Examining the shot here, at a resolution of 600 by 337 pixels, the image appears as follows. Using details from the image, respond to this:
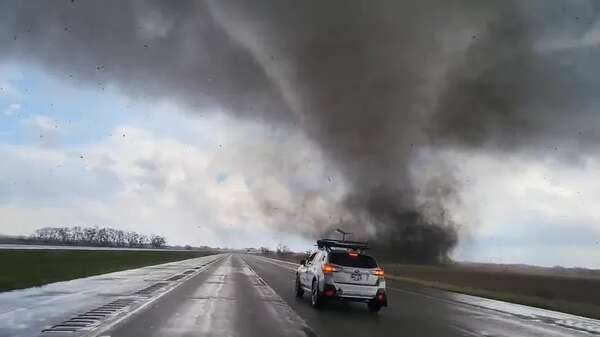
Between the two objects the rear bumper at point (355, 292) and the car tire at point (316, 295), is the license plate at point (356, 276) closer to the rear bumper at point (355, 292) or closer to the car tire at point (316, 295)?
the rear bumper at point (355, 292)

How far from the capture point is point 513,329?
46.0 ft

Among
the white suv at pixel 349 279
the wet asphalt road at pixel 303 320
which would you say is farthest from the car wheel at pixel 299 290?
the white suv at pixel 349 279

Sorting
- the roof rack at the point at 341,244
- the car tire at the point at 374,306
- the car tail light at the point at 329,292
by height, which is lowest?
the car tire at the point at 374,306

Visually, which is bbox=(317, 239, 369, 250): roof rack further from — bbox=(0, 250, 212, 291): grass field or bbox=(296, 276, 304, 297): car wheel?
bbox=(0, 250, 212, 291): grass field

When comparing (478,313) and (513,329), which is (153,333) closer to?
(513,329)

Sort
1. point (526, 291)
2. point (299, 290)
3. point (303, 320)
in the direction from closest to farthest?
point (303, 320) < point (299, 290) < point (526, 291)

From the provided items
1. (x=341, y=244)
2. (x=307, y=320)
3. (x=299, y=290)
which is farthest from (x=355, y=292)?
(x=299, y=290)

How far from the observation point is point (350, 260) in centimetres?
1719

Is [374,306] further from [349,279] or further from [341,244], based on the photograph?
[341,244]

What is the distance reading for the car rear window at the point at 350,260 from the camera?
17031mm

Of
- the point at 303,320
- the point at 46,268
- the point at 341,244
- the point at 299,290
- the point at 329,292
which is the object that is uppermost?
the point at 341,244

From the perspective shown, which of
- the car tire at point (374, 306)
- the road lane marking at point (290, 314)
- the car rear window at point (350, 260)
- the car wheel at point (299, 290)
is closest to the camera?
the road lane marking at point (290, 314)

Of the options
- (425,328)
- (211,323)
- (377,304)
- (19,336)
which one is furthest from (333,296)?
(19,336)

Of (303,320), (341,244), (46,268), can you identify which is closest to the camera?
(303,320)
